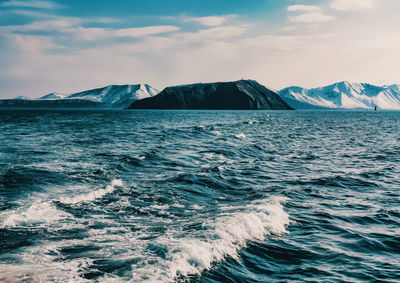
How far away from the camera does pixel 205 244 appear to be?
895 centimetres

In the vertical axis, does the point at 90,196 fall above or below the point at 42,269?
above

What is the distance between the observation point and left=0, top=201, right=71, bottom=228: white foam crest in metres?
10.7

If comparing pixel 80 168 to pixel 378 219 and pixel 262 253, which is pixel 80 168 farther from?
pixel 378 219

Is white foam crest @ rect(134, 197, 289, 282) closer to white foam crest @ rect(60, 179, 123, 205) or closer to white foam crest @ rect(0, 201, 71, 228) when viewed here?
white foam crest @ rect(0, 201, 71, 228)

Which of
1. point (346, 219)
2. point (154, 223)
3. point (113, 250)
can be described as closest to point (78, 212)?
point (154, 223)

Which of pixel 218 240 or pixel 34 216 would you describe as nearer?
pixel 218 240

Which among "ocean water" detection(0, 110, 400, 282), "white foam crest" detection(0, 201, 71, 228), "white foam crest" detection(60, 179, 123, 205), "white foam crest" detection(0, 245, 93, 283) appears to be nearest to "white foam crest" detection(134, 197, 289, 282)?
"ocean water" detection(0, 110, 400, 282)

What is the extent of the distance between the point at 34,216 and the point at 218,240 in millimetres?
6658

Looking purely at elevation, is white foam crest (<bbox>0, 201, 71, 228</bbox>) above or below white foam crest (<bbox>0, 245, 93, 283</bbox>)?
above

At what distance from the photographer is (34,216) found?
11.3 meters

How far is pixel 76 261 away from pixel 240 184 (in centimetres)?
1104

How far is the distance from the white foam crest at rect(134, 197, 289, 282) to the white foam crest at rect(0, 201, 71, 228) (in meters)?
4.35

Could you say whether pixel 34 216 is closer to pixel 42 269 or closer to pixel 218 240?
pixel 42 269

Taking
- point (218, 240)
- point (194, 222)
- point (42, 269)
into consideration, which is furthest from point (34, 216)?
point (218, 240)
